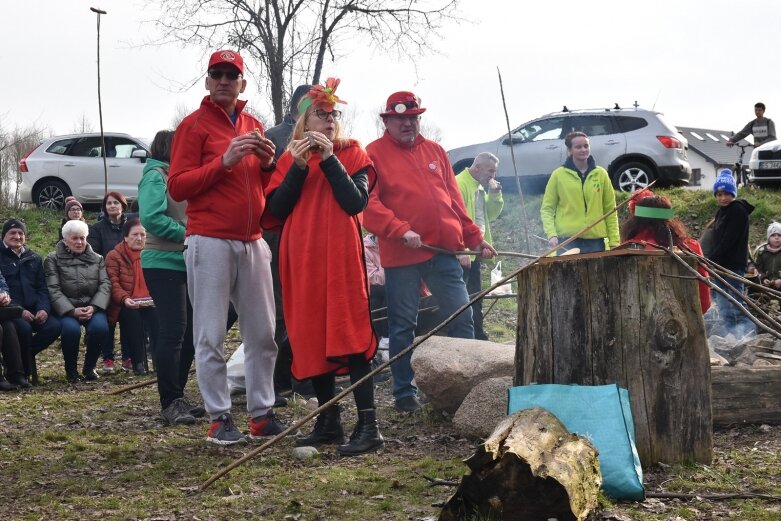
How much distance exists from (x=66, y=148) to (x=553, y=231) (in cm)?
1269

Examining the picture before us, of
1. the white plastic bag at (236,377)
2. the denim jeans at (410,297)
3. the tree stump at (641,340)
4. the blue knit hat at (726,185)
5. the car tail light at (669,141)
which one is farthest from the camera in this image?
the car tail light at (669,141)

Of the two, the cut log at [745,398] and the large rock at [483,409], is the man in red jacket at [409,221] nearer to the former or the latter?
the large rock at [483,409]

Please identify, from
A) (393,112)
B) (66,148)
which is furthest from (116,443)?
(66,148)

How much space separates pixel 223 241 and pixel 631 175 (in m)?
12.1

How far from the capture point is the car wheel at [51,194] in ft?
62.3

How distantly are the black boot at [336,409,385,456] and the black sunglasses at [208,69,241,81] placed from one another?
1.96 meters

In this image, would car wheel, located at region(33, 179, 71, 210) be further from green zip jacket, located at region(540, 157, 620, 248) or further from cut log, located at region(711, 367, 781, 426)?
cut log, located at region(711, 367, 781, 426)

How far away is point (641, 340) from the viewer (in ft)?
15.1

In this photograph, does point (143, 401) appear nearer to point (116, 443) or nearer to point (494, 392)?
point (116, 443)

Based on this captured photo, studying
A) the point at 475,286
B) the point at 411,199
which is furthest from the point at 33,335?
the point at 411,199

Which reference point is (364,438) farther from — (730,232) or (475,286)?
(730,232)

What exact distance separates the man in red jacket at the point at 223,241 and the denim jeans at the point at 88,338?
154 inches

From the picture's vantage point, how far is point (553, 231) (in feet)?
29.7

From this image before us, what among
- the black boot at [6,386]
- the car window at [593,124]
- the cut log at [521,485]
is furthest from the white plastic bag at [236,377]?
the car window at [593,124]
